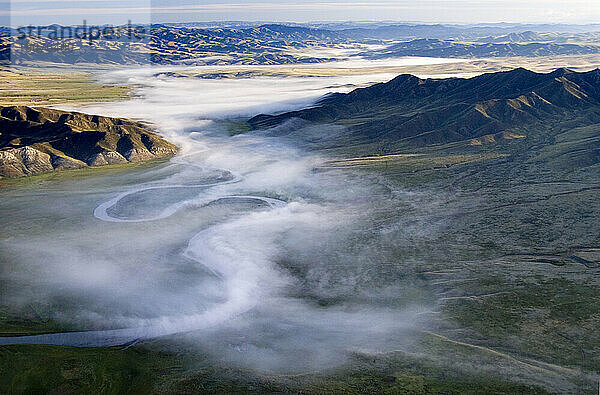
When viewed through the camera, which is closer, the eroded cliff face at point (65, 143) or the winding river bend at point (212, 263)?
the winding river bend at point (212, 263)

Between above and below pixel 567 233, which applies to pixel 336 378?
below

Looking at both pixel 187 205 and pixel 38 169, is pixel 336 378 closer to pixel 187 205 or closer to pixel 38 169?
pixel 187 205

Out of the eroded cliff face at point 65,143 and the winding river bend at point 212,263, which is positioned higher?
the eroded cliff face at point 65,143

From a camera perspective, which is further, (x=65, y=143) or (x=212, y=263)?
(x=65, y=143)

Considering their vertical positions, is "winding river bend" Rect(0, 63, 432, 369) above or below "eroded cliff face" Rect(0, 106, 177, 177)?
below

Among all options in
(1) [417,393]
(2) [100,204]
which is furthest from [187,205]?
(1) [417,393]

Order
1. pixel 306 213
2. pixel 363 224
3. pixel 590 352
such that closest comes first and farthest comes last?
pixel 590 352 < pixel 363 224 < pixel 306 213

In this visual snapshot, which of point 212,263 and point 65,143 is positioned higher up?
point 65,143

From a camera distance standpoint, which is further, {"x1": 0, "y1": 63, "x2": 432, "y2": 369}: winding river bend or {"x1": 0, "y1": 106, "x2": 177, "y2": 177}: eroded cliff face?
{"x1": 0, "y1": 106, "x2": 177, "y2": 177}: eroded cliff face
